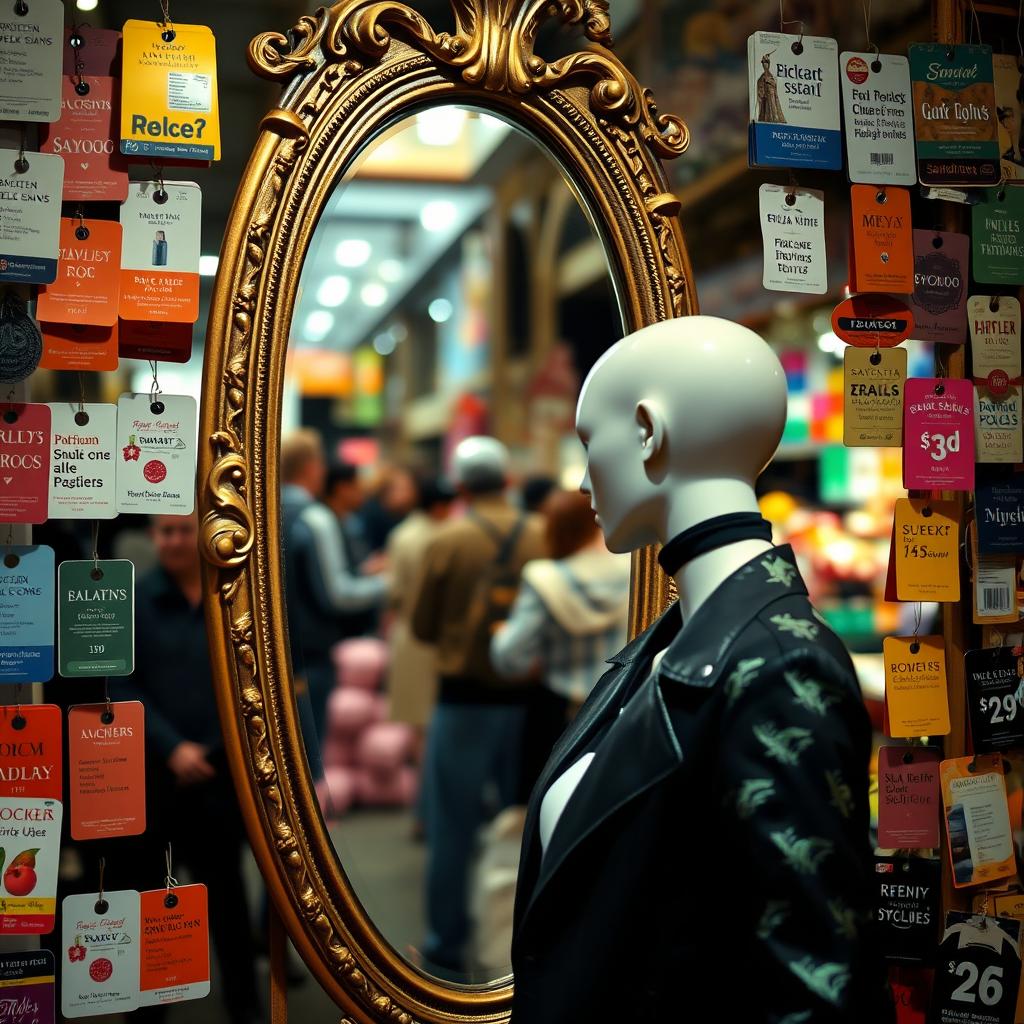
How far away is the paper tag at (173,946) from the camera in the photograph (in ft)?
4.27

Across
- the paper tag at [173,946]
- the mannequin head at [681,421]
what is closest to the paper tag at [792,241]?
the mannequin head at [681,421]

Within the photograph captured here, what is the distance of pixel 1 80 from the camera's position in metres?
1.21

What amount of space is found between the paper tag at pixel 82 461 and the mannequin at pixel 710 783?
0.58 metres

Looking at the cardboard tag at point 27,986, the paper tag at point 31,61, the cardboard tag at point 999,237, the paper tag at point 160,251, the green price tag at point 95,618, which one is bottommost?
the cardboard tag at point 27,986

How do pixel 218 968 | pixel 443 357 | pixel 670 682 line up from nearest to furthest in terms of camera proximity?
pixel 670 682
pixel 218 968
pixel 443 357

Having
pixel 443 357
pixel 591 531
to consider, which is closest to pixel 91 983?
pixel 591 531

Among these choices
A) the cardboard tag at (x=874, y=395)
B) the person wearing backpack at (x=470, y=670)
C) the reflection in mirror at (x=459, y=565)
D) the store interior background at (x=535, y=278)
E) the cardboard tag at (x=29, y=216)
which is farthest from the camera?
the person wearing backpack at (x=470, y=670)

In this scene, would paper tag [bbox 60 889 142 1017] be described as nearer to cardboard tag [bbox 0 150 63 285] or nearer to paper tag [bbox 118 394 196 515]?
paper tag [bbox 118 394 196 515]

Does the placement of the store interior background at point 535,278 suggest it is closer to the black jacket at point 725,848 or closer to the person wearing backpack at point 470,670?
the person wearing backpack at point 470,670

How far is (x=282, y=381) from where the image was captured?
132 centimetres

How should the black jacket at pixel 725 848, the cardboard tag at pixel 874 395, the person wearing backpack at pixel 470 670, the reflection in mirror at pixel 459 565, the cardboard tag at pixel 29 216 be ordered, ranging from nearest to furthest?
the black jacket at pixel 725 848, the cardboard tag at pixel 29 216, the cardboard tag at pixel 874 395, the reflection in mirror at pixel 459 565, the person wearing backpack at pixel 470 670

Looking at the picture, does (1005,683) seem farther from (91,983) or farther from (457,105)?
(91,983)

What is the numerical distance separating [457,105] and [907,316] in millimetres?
709

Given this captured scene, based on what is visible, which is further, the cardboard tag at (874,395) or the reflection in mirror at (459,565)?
the reflection in mirror at (459,565)
